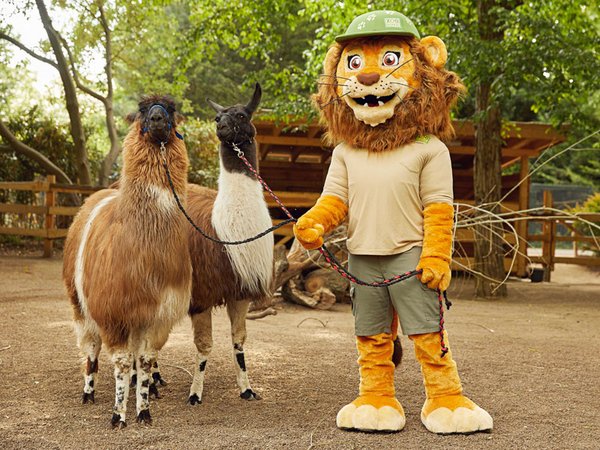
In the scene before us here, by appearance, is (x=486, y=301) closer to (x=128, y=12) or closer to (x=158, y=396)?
(x=158, y=396)

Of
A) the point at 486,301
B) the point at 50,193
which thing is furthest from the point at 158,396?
the point at 50,193

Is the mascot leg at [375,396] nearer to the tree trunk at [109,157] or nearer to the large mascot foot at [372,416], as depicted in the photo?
the large mascot foot at [372,416]

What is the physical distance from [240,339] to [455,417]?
1441 mm

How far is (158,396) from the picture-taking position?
166 inches

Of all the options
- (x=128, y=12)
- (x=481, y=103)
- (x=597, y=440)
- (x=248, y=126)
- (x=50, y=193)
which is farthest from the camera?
(x=128, y=12)

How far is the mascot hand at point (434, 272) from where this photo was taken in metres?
3.40

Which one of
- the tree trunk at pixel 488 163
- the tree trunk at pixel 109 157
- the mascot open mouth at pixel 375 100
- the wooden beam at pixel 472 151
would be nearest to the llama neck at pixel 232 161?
the mascot open mouth at pixel 375 100

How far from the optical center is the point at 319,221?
3.62 metres

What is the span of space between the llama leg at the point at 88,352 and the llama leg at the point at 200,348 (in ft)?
1.98

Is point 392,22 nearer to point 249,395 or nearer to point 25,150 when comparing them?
point 249,395

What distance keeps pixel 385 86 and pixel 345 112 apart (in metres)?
0.29

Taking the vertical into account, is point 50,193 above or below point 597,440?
above

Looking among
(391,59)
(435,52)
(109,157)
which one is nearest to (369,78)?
(391,59)

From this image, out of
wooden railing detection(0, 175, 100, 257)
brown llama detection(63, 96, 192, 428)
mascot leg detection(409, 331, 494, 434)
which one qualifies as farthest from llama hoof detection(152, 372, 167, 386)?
wooden railing detection(0, 175, 100, 257)
